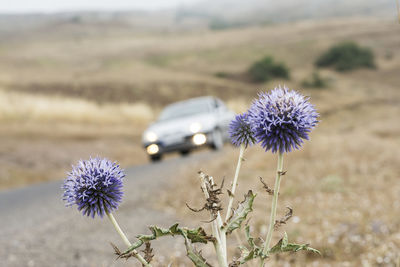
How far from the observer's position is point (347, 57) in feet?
230

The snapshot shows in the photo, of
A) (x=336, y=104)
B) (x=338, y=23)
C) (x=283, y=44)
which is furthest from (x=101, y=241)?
(x=338, y=23)

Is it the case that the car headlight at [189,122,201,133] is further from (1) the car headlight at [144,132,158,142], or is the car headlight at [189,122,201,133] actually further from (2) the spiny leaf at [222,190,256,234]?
(2) the spiny leaf at [222,190,256,234]

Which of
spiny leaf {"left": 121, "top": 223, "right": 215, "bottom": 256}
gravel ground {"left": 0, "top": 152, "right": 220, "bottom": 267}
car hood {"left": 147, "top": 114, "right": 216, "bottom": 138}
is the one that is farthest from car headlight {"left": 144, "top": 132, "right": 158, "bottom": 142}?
spiny leaf {"left": 121, "top": 223, "right": 215, "bottom": 256}

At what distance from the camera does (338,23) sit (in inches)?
4291

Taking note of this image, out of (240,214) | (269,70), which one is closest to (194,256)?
(240,214)

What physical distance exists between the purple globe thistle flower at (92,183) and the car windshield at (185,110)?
13.2 meters

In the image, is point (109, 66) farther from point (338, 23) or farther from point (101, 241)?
point (101, 241)

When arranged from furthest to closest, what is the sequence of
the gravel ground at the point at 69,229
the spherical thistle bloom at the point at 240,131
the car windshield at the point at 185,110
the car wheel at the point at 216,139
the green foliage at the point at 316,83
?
the green foliage at the point at 316,83 → the car windshield at the point at 185,110 → the car wheel at the point at 216,139 → the gravel ground at the point at 69,229 → the spherical thistle bloom at the point at 240,131

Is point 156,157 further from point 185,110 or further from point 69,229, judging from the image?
point 69,229

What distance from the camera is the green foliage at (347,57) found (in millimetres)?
69812

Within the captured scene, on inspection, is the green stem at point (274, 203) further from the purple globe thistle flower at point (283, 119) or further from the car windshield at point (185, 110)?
the car windshield at point (185, 110)

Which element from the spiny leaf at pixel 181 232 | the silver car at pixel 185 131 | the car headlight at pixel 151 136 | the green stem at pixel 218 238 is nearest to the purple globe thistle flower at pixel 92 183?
the spiny leaf at pixel 181 232

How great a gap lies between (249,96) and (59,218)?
145 ft

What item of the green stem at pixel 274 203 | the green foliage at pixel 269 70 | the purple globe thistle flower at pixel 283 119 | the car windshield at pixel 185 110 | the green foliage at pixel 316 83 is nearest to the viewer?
the green stem at pixel 274 203
